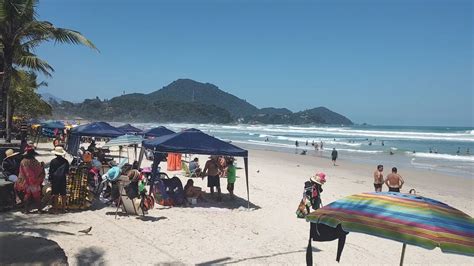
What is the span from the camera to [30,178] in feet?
26.6

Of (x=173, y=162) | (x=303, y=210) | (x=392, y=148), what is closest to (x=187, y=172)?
(x=173, y=162)

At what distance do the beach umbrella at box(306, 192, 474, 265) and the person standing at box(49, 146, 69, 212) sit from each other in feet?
20.1

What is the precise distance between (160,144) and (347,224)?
7.22 meters

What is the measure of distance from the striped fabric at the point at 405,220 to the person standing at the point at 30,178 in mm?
6273

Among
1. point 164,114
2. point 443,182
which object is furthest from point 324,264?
point 164,114

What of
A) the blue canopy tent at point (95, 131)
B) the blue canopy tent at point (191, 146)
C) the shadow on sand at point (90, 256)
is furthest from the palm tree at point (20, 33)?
the shadow on sand at point (90, 256)

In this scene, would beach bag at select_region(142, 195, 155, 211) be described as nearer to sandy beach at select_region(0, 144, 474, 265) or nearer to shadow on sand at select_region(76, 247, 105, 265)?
sandy beach at select_region(0, 144, 474, 265)

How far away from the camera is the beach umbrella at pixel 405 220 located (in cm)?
303

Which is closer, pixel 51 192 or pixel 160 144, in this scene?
pixel 51 192

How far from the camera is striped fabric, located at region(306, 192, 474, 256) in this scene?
3025 millimetres

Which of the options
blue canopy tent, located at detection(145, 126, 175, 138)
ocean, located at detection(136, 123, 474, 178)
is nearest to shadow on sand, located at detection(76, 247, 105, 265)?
blue canopy tent, located at detection(145, 126, 175, 138)

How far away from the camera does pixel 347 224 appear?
135 inches

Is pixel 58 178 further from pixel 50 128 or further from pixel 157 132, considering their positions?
pixel 50 128

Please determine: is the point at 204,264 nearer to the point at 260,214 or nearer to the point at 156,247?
the point at 156,247
